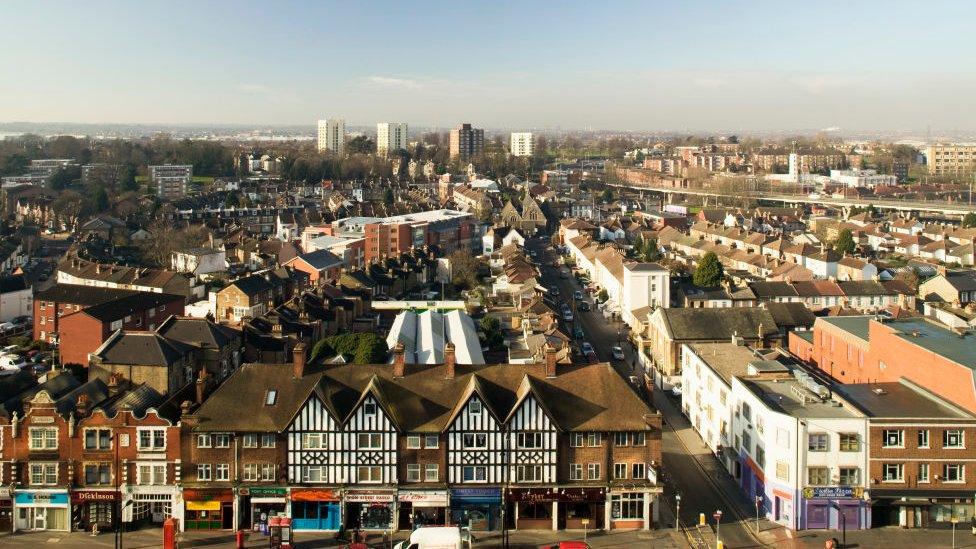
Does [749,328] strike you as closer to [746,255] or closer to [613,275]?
[613,275]

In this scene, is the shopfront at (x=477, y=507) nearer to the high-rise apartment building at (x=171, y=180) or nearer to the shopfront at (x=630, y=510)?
the shopfront at (x=630, y=510)

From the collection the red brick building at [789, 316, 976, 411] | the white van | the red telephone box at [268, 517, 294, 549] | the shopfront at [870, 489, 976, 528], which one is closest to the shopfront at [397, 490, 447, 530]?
the white van

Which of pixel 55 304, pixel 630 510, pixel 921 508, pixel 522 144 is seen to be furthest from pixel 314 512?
pixel 522 144

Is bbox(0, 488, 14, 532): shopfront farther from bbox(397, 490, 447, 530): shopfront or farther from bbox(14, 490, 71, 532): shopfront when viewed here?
bbox(397, 490, 447, 530): shopfront

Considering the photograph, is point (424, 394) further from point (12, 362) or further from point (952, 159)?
point (952, 159)

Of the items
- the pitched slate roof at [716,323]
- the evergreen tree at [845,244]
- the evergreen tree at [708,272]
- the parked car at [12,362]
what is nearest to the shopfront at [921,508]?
the pitched slate roof at [716,323]

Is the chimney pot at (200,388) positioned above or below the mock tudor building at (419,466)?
above
